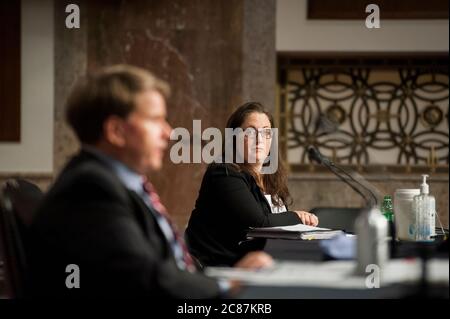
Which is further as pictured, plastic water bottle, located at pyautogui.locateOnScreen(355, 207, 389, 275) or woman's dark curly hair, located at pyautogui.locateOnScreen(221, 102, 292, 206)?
woman's dark curly hair, located at pyautogui.locateOnScreen(221, 102, 292, 206)

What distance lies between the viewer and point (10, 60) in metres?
7.32

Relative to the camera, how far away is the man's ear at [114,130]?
175 cm

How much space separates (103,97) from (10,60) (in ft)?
19.2

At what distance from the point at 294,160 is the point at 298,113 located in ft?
1.36

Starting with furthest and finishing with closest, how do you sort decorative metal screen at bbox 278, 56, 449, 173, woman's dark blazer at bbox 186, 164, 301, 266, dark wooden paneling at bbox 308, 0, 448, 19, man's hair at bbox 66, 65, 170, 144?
decorative metal screen at bbox 278, 56, 449, 173, dark wooden paneling at bbox 308, 0, 448, 19, woman's dark blazer at bbox 186, 164, 301, 266, man's hair at bbox 66, 65, 170, 144

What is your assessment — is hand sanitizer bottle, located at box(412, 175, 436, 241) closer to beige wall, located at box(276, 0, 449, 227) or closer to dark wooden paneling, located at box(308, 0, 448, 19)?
beige wall, located at box(276, 0, 449, 227)

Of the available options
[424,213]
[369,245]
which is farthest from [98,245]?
[424,213]

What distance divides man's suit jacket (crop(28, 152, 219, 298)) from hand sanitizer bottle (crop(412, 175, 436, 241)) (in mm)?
1442

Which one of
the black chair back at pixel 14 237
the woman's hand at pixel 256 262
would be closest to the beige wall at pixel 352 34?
the black chair back at pixel 14 237

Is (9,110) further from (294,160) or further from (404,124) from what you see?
(404,124)

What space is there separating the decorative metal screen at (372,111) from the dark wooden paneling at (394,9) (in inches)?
16.3

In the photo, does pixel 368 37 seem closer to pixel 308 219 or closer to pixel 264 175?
pixel 264 175

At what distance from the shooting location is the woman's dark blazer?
11.4 ft

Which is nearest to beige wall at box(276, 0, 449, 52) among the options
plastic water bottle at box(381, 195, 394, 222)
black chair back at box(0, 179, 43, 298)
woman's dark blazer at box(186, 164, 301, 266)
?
woman's dark blazer at box(186, 164, 301, 266)
